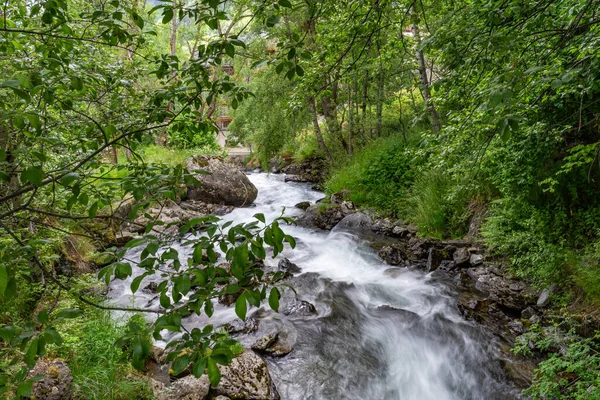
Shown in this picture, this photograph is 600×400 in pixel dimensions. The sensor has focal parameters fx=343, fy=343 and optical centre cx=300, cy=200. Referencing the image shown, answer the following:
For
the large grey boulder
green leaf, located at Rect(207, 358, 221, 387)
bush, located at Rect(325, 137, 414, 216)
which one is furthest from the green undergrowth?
the large grey boulder

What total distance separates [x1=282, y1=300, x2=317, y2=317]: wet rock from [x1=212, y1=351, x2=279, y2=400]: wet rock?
1420 millimetres

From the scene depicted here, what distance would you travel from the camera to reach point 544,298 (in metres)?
4.99

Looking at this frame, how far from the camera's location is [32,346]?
1059mm

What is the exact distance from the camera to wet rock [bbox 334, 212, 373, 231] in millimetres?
9414

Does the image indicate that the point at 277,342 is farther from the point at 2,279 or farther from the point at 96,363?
the point at 2,279

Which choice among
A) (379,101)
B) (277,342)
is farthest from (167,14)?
(379,101)

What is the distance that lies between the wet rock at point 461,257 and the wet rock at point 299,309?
301 centimetres

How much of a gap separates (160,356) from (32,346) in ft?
12.2

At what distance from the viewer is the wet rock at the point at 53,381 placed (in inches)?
118

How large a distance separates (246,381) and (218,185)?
9.02 metres

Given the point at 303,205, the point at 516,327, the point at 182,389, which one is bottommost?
the point at 182,389

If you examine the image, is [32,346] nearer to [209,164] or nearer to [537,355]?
[537,355]

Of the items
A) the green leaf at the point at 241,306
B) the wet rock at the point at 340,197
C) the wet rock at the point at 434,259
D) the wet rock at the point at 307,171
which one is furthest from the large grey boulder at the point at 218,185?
the green leaf at the point at 241,306

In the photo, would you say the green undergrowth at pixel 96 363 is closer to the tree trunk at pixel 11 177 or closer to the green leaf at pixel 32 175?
the tree trunk at pixel 11 177
